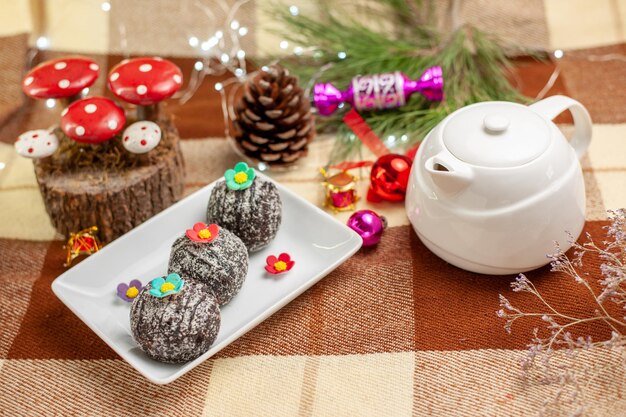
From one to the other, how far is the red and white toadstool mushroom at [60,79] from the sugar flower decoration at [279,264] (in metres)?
0.44

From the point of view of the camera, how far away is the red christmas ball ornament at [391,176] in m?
1.28

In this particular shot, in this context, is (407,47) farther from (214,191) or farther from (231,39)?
(214,191)

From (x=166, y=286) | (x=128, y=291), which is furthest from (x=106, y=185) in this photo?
(x=166, y=286)

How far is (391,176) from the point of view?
1289 millimetres

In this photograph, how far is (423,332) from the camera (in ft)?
3.53

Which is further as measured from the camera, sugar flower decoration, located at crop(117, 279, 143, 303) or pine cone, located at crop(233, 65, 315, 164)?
pine cone, located at crop(233, 65, 315, 164)

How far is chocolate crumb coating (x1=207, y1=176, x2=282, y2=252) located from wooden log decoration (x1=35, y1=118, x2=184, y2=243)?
0.48 ft

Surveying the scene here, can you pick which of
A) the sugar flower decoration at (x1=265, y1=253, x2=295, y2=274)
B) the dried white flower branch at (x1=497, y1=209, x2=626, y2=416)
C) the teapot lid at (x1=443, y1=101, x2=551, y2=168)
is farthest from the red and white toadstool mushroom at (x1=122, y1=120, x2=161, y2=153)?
the dried white flower branch at (x1=497, y1=209, x2=626, y2=416)

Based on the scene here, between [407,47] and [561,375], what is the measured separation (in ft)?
2.78

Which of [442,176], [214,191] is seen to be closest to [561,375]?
[442,176]

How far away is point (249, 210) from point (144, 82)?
288 millimetres

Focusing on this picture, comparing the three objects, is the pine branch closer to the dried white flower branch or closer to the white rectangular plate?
the white rectangular plate

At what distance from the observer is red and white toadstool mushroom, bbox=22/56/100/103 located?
122 centimetres

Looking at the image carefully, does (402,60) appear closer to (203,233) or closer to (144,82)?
(144,82)
